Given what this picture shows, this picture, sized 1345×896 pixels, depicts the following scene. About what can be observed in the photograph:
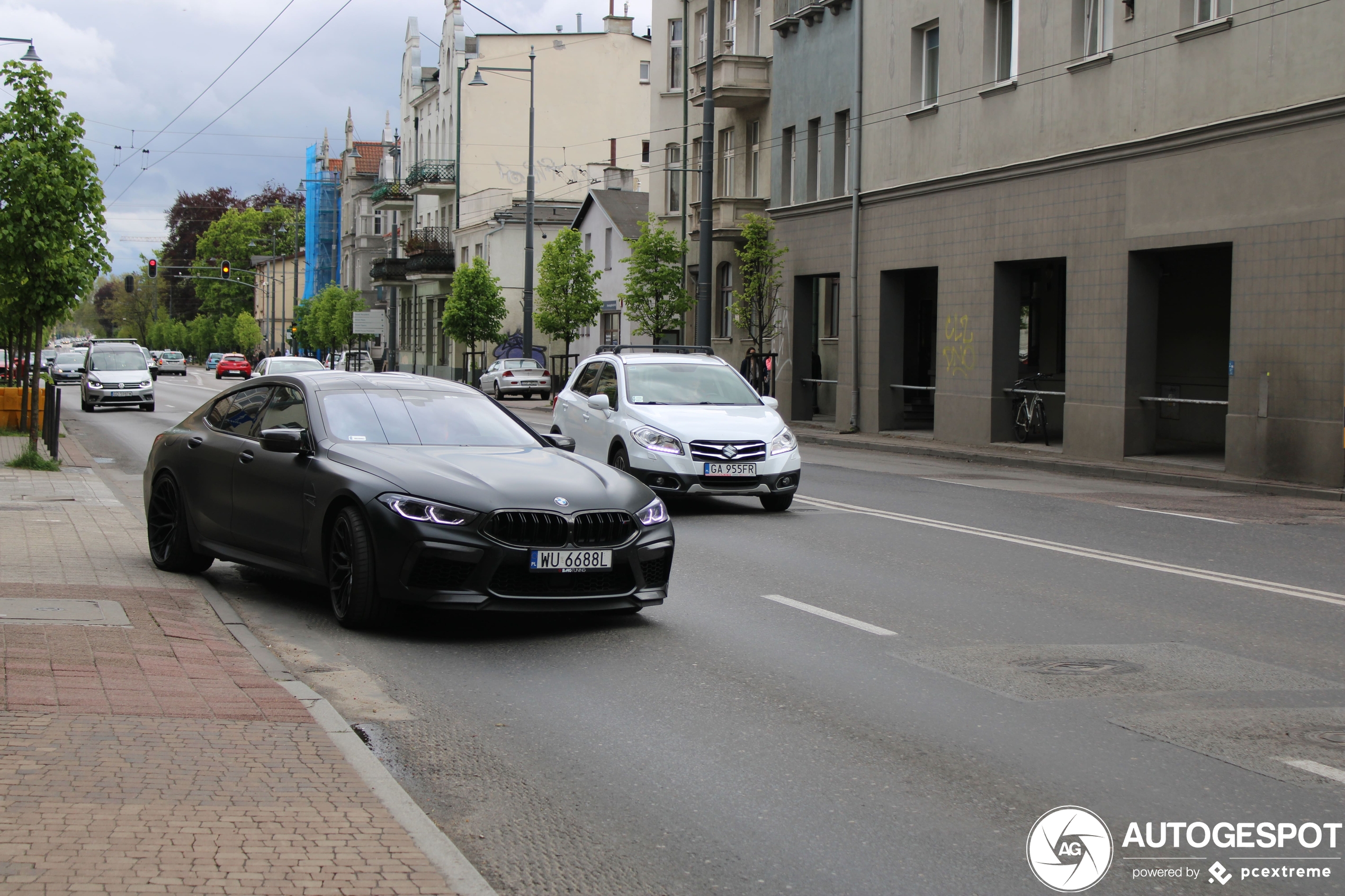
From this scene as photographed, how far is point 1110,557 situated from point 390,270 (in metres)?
71.0

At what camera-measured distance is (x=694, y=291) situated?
144 feet

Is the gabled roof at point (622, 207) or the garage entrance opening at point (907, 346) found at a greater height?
the gabled roof at point (622, 207)

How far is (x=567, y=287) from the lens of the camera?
52188 mm

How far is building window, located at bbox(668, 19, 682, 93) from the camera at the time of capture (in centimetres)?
4572

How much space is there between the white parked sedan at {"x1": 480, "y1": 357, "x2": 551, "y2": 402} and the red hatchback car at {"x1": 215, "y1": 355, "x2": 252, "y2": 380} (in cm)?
3150

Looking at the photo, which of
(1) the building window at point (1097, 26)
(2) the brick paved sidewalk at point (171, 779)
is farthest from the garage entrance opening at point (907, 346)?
(2) the brick paved sidewalk at point (171, 779)

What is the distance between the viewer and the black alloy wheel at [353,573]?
319 inches

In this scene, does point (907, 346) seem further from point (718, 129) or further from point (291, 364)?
point (291, 364)

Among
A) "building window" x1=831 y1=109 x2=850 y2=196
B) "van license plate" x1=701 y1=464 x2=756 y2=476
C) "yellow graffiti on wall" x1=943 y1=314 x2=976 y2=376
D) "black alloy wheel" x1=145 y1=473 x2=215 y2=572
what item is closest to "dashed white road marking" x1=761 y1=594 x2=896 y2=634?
"black alloy wheel" x1=145 y1=473 x2=215 y2=572

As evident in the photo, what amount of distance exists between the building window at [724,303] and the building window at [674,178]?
11.2 ft

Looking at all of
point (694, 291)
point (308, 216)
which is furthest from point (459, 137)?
point (308, 216)

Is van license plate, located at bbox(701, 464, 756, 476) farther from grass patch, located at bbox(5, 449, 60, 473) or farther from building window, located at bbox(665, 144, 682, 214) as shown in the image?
building window, located at bbox(665, 144, 682, 214)

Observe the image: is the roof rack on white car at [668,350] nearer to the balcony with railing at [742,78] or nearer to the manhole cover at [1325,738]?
the manhole cover at [1325,738]

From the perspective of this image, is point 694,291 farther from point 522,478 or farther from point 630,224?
point 522,478
